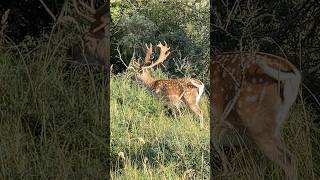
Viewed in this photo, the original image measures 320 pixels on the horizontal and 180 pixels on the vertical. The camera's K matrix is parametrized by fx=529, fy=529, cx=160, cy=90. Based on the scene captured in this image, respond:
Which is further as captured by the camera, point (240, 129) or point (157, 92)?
point (157, 92)

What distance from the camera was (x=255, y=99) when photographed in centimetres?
315

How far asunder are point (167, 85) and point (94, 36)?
0.56m

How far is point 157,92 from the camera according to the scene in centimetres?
339

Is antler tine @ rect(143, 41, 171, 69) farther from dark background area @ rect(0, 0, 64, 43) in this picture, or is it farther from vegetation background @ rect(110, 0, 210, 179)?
dark background area @ rect(0, 0, 64, 43)

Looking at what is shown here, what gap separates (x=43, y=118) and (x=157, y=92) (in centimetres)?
73

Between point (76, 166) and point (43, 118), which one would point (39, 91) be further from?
point (76, 166)

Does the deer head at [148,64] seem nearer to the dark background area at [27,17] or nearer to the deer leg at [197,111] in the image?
the deer leg at [197,111]

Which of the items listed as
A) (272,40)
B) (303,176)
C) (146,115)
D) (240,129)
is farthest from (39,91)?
(303,176)

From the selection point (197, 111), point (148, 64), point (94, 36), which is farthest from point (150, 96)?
point (94, 36)

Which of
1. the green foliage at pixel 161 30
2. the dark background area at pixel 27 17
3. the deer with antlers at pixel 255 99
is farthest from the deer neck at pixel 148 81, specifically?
the dark background area at pixel 27 17

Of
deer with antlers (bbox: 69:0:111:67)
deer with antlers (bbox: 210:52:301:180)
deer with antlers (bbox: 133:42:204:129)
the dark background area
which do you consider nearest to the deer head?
deer with antlers (bbox: 133:42:204:129)

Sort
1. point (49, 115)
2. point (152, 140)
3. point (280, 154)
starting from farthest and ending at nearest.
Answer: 1. point (152, 140)
2. point (49, 115)
3. point (280, 154)

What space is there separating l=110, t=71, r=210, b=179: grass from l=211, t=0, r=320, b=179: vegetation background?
182mm

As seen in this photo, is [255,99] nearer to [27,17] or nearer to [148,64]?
[148,64]
